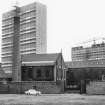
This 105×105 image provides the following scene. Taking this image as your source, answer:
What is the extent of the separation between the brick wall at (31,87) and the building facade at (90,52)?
100507mm

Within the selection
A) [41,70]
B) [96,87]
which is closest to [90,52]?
[41,70]

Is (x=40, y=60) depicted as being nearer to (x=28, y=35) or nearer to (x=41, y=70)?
(x=41, y=70)

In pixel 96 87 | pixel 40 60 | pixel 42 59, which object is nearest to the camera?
pixel 96 87

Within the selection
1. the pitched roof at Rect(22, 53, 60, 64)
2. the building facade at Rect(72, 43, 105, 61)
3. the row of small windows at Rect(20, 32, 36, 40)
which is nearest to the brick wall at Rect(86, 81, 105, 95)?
the pitched roof at Rect(22, 53, 60, 64)

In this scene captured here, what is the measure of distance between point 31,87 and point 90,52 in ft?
362

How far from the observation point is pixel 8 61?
455ft

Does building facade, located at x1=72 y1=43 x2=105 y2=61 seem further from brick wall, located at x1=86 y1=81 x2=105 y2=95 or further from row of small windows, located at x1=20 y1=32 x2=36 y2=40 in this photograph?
brick wall, located at x1=86 y1=81 x2=105 y2=95

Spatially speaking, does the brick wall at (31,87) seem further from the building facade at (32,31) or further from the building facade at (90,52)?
the building facade at (90,52)

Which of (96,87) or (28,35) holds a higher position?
(28,35)

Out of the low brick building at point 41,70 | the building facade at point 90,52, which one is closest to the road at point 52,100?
the low brick building at point 41,70

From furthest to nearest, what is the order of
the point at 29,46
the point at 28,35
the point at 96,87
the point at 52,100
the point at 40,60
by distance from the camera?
the point at 28,35 → the point at 29,46 → the point at 40,60 → the point at 96,87 → the point at 52,100

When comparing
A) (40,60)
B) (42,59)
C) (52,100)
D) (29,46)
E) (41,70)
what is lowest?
(52,100)

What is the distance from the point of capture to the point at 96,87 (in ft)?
160

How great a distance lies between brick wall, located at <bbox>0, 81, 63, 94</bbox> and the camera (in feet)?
171
